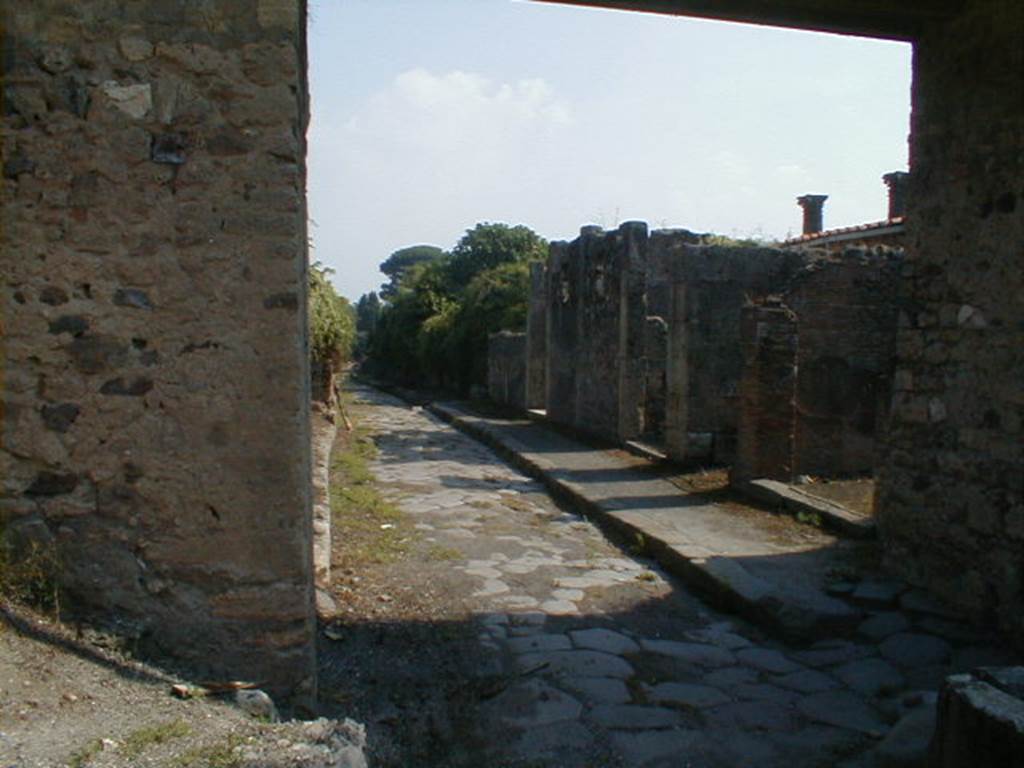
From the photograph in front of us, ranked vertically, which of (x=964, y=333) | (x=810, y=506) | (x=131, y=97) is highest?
(x=131, y=97)

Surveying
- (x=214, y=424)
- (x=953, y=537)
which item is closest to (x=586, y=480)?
(x=953, y=537)

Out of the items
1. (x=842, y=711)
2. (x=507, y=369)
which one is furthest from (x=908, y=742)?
(x=507, y=369)

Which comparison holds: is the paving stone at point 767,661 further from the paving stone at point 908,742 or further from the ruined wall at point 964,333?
the ruined wall at point 964,333

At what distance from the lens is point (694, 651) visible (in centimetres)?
483

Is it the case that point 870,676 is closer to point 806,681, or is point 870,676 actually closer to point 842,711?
point 806,681

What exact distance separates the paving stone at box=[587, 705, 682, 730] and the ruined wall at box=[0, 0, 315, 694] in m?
1.31

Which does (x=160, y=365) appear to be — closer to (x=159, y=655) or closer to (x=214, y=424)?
(x=214, y=424)

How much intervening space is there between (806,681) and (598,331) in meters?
9.77

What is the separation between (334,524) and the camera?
24.3 feet

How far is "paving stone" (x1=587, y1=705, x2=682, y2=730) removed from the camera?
3855mm

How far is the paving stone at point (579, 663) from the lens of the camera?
4.45 metres

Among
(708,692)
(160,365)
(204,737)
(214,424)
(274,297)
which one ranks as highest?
(274,297)

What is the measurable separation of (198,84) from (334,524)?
15.4 feet

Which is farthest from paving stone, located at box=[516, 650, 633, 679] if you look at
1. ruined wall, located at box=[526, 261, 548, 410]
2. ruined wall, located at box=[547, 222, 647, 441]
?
ruined wall, located at box=[526, 261, 548, 410]
